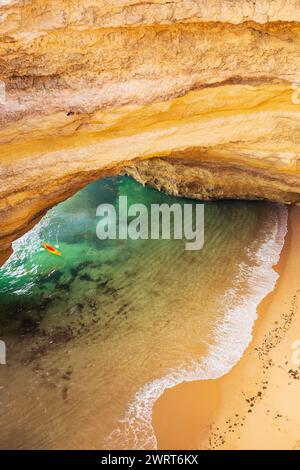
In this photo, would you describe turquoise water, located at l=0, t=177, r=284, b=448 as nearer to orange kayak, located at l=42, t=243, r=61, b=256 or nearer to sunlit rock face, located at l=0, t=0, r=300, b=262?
orange kayak, located at l=42, t=243, r=61, b=256

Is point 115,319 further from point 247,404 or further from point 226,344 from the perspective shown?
point 247,404

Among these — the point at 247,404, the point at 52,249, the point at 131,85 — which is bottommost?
the point at 247,404

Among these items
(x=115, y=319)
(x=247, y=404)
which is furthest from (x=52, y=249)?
(x=247, y=404)

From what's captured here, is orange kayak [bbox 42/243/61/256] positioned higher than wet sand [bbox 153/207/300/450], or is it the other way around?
orange kayak [bbox 42/243/61/256]

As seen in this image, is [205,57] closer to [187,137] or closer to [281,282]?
[187,137]

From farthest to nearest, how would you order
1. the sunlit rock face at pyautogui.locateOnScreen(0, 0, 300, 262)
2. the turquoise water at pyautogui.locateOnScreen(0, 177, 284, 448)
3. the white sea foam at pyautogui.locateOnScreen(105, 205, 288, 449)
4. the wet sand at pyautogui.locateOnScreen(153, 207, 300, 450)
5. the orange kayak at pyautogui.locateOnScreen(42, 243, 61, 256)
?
the orange kayak at pyautogui.locateOnScreen(42, 243, 61, 256) → the turquoise water at pyautogui.locateOnScreen(0, 177, 284, 448) → the white sea foam at pyautogui.locateOnScreen(105, 205, 288, 449) → the wet sand at pyautogui.locateOnScreen(153, 207, 300, 450) → the sunlit rock face at pyautogui.locateOnScreen(0, 0, 300, 262)

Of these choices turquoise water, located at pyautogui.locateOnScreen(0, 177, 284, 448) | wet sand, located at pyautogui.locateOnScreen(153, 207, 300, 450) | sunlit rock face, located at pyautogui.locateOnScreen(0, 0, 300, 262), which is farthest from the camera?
turquoise water, located at pyautogui.locateOnScreen(0, 177, 284, 448)

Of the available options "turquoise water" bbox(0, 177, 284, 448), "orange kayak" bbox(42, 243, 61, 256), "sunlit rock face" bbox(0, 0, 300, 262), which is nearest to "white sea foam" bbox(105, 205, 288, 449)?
"turquoise water" bbox(0, 177, 284, 448)
